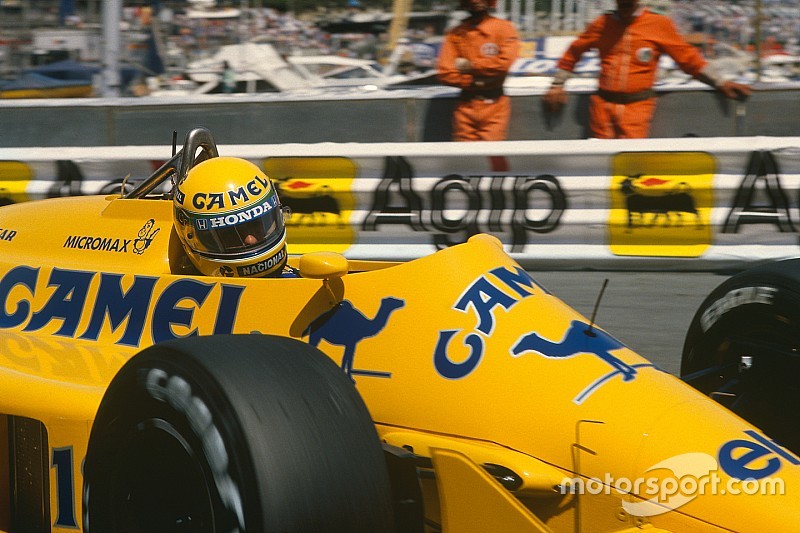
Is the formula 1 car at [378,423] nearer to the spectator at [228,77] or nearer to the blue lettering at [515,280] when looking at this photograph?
the blue lettering at [515,280]

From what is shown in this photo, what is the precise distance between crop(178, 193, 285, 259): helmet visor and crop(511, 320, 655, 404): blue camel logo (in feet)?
3.71

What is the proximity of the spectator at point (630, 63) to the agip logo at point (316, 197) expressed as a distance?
180cm

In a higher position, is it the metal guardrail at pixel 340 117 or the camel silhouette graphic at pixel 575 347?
the camel silhouette graphic at pixel 575 347

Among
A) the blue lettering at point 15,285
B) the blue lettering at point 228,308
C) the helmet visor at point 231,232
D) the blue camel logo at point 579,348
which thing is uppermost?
the helmet visor at point 231,232

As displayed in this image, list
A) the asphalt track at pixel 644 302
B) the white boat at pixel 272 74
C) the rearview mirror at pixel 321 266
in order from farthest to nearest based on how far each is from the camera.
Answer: the white boat at pixel 272 74, the asphalt track at pixel 644 302, the rearview mirror at pixel 321 266

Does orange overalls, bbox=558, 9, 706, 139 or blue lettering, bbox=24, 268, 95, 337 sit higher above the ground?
orange overalls, bbox=558, 9, 706, 139

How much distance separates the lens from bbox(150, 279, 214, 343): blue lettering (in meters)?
3.53

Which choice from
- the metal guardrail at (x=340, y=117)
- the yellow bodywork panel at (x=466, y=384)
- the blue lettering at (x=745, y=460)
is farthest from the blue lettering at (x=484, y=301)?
the metal guardrail at (x=340, y=117)

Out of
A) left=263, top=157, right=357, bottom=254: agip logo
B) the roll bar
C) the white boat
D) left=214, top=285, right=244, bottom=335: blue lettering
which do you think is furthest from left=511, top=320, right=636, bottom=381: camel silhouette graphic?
the white boat

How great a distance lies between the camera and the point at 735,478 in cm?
266

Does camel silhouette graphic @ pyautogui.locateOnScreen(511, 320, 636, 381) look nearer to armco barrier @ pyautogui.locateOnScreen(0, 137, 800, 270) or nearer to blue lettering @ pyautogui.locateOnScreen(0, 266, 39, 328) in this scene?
blue lettering @ pyautogui.locateOnScreen(0, 266, 39, 328)

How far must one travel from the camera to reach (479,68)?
776 cm

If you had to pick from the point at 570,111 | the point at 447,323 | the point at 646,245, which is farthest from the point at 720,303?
the point at 570,111

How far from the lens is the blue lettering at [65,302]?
12.8 ft
